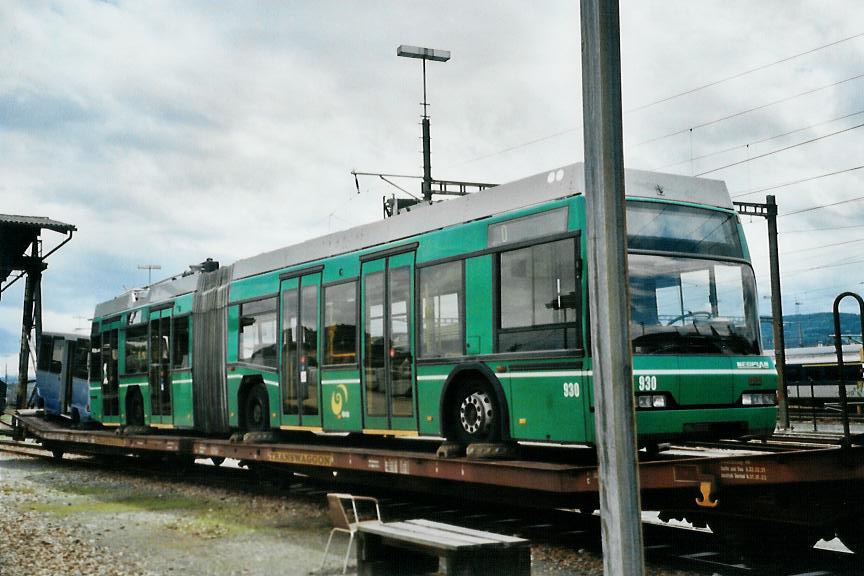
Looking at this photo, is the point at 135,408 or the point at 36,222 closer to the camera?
the point at 135,408

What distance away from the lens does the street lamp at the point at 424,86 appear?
28.7 meters

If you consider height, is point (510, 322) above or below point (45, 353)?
below

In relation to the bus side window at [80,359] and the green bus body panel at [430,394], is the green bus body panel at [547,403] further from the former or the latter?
the bus side window at [80,359]

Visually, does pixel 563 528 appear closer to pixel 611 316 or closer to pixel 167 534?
pixel 167 534

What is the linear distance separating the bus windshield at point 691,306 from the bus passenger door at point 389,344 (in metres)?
3.59

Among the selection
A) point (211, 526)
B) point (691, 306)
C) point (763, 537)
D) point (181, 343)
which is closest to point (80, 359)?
point (181, 343)

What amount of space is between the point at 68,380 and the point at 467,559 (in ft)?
86.5

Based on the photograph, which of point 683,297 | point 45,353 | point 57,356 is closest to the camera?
point 683,297

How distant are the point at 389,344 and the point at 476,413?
2117mm

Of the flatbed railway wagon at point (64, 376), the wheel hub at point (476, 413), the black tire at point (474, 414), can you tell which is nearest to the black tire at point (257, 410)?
the black tire at point (474, 414)

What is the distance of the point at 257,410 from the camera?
17266mm

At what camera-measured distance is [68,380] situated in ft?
101

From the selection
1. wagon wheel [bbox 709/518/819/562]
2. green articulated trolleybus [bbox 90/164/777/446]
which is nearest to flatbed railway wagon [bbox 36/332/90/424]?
green articulated trolleybus [bbox 90/164/777/446]

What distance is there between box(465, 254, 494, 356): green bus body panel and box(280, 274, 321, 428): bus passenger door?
413 cm
